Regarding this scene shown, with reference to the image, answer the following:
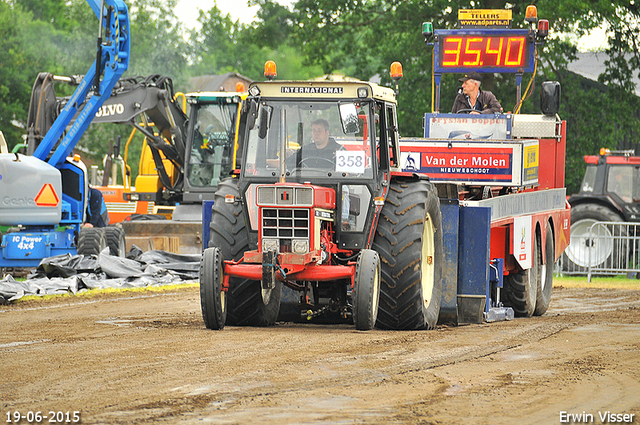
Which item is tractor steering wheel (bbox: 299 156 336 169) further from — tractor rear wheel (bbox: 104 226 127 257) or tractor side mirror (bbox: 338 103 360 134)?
tractor rear wheel (bbox: 104 226 127 257)

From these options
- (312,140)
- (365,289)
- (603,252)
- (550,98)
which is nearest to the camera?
(365,289)

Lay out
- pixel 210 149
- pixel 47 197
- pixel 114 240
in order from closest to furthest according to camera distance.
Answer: pixel 47 197, pixel 114 240, pixel 210 149

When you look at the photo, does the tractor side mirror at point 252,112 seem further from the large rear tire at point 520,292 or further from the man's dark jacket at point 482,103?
the man's dark jacket at point 482,103

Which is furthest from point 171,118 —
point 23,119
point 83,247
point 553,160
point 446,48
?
point 23,119

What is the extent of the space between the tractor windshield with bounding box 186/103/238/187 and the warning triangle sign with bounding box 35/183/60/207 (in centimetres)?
509

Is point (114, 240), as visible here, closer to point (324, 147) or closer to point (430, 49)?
point (324, 147)

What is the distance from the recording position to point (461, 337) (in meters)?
Answer: 9.03

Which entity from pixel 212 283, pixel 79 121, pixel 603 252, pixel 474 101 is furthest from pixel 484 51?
pixel 603 252

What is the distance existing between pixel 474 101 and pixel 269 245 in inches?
228

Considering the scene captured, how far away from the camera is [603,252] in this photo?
21.7 meters

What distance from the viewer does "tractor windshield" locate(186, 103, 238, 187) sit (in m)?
19.9

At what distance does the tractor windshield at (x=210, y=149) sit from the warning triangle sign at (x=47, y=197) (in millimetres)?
5085

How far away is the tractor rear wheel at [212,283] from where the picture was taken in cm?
880

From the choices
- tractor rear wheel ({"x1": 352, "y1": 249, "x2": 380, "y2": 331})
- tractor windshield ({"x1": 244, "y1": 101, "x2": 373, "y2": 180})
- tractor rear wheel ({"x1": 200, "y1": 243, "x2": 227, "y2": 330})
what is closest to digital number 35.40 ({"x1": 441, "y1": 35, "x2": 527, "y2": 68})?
tractor windshield ({"x1": 244, "y1": 101, "x2": 373, "y2": 180})
